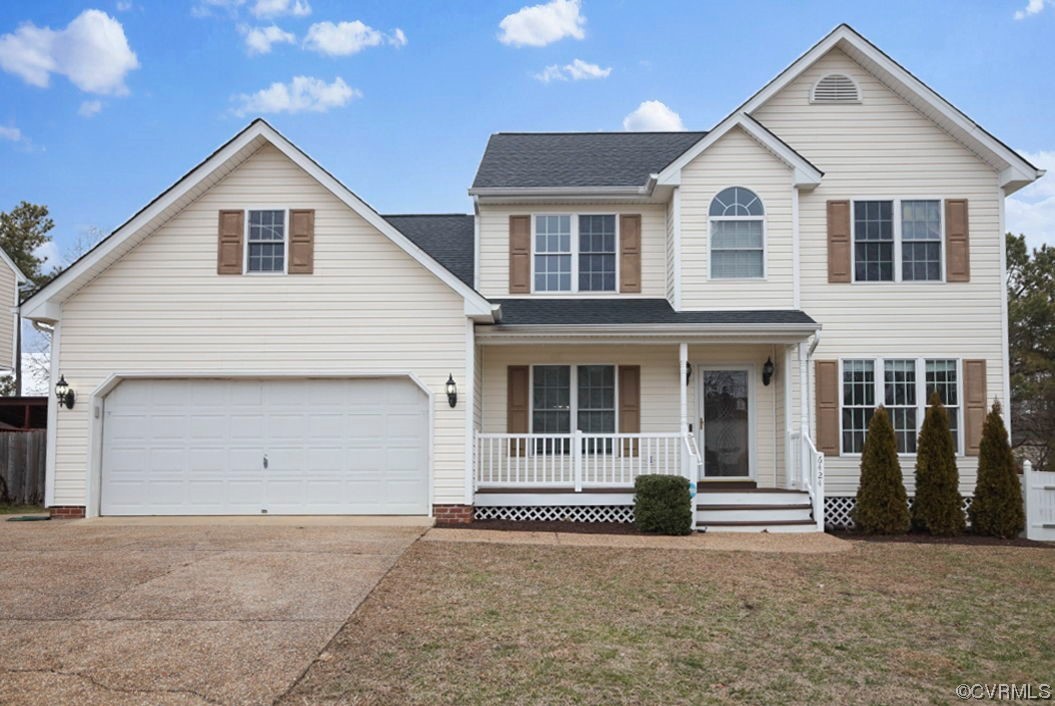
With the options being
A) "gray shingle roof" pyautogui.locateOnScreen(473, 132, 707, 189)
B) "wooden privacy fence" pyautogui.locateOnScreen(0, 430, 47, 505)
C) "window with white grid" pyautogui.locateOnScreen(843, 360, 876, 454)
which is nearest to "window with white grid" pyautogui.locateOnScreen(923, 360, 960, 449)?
"window with white grid" pyautogui.locateOnScreen(843, 360, 876, 454)

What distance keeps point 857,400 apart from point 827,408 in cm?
59

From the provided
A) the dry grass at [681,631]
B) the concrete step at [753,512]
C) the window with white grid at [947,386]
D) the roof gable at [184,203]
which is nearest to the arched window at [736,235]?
the window with white grid at [947,386]

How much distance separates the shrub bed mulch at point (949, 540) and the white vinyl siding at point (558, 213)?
5.35 metres

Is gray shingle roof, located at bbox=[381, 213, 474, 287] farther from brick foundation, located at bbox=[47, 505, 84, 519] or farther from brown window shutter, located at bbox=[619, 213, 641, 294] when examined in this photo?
brick foundation, located at bbox=[47, 505, 84, 519]

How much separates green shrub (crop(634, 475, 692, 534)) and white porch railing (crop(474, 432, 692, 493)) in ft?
2.84

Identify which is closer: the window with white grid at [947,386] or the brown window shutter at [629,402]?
the window with white grid at [947,386]

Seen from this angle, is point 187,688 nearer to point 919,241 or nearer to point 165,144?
point 919,241

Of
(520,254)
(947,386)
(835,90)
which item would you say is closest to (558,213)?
(520,254)

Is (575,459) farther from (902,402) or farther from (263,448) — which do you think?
(902,402)

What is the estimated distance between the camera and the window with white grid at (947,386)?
A: 1466 centimetres

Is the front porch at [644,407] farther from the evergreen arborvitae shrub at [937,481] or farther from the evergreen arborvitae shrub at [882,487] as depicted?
the evergreen arborvitae shrub at [937,481]

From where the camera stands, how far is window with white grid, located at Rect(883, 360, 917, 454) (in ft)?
48.2

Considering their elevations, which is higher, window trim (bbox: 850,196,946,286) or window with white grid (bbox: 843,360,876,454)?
window trim (bbox: 850,196,946,286)

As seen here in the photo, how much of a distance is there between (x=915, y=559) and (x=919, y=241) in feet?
21.2
